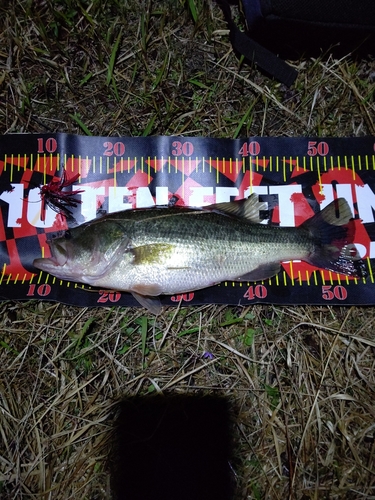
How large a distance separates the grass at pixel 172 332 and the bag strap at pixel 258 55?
0.33 feet

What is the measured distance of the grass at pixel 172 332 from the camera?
2727mm

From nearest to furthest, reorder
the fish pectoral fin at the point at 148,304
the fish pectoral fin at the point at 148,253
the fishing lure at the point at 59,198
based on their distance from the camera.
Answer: the fish pectoral fin at the point at 148,253 < the fish pectoral fin at the point at 148,304 < the fishing lure at the point at 59,198

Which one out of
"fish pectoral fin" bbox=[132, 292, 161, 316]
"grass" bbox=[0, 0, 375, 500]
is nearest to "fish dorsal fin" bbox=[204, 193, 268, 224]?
"grass" bbox=[0, 0, 375, 500]

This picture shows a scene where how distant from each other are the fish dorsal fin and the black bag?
110 centimetres

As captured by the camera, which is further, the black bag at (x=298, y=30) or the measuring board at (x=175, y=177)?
the measuring board at (x=175, y=177)

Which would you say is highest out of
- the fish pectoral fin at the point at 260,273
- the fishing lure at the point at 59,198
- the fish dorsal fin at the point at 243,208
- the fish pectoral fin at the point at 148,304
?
the fishing lure at the point at 59,198

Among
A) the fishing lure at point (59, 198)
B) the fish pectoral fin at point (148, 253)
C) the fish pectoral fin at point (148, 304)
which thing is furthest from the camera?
the fishing lure at point (59, 198)

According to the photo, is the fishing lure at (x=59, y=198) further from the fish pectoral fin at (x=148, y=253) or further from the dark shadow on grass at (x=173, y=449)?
the dark shadow on grass at (x=173, y=449)

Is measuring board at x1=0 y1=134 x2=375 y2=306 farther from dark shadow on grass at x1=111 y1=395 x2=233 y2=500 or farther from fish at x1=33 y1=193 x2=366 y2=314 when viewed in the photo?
dark shadow on grass at x1=111 y1=395 x2=233 y2=500

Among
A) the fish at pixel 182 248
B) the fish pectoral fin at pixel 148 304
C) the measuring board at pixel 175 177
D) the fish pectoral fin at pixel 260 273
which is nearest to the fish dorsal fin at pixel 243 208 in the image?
the fish at pixel 182 248

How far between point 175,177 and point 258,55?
1192 mm

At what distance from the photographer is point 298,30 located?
9.73ft

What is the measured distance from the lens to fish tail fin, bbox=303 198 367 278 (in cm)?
284

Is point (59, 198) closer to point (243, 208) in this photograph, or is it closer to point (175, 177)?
point (175, 177)
